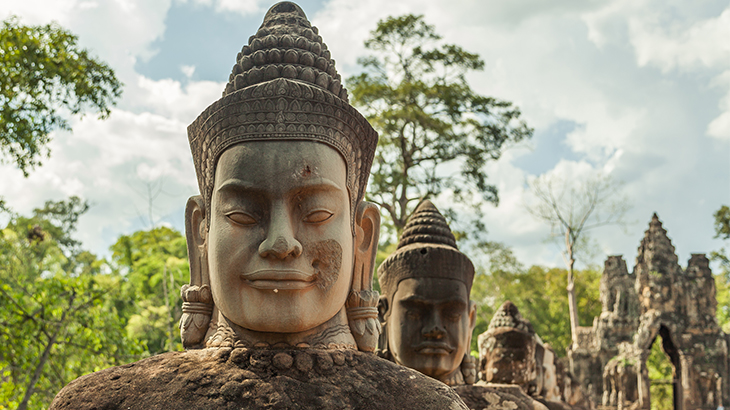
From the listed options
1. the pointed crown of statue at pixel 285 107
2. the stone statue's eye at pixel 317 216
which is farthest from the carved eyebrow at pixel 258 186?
the pointed crown of statue at pixel 285 107

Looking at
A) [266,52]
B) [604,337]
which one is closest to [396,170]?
[604,337]

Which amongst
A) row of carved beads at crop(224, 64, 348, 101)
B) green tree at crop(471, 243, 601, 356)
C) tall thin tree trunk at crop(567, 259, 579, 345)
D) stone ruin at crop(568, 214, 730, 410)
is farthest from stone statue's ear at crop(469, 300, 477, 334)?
green tree at crop(471, 243, 601, 356)

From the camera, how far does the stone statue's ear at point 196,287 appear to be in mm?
3050

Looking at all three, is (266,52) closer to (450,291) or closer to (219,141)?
(219,141)

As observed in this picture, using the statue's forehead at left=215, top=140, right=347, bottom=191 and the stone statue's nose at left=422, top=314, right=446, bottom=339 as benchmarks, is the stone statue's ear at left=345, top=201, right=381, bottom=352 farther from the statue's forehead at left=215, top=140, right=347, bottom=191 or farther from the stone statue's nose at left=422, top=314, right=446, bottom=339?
the stone statue's nose at left=422, top=314, right=446, bottom=339

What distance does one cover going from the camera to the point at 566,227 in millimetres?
24344

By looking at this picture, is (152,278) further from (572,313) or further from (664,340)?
(664,340)

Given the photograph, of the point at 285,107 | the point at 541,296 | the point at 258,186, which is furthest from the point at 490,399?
the point at 541,296

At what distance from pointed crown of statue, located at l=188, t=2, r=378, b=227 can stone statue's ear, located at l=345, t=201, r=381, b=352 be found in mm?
125

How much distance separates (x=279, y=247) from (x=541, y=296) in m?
31.7

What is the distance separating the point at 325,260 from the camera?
2.81 m

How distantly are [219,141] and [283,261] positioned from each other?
Answer: 0.72 m

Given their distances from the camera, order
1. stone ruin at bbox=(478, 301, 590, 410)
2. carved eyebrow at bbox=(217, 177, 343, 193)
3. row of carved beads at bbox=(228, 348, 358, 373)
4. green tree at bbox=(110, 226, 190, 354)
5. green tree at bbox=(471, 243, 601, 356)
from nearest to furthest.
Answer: row of carved beads at bbox=(228, 348, 358, 373)
carved eyebrow at bbox=(217, 177, 343, 193)
stone ruin at bbox=(478, 301, 590, 410)
green tree at bbox=(110, 226, 190, 354)
green tree at bbox=(471, 243, 601, 356)

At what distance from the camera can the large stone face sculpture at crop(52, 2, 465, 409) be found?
8.30ft
